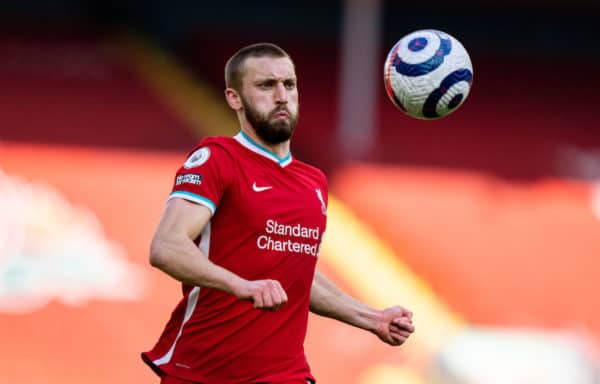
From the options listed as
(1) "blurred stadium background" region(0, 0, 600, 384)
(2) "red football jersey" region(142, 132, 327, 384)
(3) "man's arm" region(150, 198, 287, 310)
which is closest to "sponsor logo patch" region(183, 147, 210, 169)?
(2) "red football jersey" region(142, 132, 327, 384)

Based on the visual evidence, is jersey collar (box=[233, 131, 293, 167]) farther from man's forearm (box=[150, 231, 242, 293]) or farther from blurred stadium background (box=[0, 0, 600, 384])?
blurred stadium background (box=[0, 0, 600, 384])

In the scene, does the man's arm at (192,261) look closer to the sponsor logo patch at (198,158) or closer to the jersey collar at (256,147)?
the sponsor logo patch at (198,158)

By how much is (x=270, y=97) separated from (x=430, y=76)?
84cm

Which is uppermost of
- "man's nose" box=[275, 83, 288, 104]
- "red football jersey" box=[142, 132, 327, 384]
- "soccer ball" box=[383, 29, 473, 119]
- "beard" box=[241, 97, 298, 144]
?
"soccer ball" box=[383, 29, 473, 119]

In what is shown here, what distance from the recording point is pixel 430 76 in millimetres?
5137

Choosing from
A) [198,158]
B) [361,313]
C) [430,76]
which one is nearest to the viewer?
[198,158]

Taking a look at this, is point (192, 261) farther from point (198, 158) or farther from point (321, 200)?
point (321, 200)

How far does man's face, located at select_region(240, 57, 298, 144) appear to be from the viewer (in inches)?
184

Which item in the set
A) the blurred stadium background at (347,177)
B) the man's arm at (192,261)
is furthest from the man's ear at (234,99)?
the blurred stadium background at (347,177)

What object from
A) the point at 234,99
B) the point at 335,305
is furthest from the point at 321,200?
the point at 234,99

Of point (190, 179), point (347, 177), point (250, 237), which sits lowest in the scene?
point (250, 237)

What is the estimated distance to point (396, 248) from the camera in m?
10.9

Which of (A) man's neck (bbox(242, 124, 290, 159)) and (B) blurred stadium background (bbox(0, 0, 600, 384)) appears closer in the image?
(A) man's neck (bbox(242, 124, 290, 159))

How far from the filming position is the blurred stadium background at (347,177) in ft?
32.0
